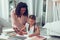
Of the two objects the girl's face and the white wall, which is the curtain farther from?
the white wall

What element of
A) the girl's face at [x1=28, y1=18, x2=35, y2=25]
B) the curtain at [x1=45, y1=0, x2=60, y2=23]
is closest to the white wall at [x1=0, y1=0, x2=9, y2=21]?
the girl's face at [x1=28, y1=18, x2=35, y2=25]

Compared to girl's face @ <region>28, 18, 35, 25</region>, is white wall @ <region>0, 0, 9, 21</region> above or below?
above

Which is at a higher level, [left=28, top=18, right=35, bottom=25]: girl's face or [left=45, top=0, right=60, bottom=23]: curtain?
[left=45, top=0, right=60, bottom=23]: curtain

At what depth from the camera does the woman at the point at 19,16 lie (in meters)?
1.15

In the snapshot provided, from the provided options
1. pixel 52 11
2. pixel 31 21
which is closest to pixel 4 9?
pixel 31 21

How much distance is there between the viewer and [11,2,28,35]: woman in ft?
3.77

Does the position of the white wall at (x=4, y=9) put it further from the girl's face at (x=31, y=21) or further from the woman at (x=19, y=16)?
the girl's face at (x=31, y=21)

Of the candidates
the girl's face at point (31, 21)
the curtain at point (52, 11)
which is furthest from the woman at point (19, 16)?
the curtain at point (52, 11)

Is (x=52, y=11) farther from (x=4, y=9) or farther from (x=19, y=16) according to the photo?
(x=4, y=9)

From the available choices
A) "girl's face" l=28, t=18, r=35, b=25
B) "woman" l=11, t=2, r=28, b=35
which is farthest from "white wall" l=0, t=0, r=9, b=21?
"girl's face" l=28, t=18, r=35, b=25

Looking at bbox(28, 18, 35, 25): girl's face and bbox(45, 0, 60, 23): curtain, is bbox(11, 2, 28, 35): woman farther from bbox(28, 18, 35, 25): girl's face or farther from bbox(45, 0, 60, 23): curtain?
bbox(45, 0, 60, 23): curtain

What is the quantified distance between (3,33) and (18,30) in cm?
13

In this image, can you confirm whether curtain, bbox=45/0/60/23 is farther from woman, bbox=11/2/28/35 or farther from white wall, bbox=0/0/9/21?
white wall, bbox=0/0/9/21

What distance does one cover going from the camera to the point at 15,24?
3.89 feet
